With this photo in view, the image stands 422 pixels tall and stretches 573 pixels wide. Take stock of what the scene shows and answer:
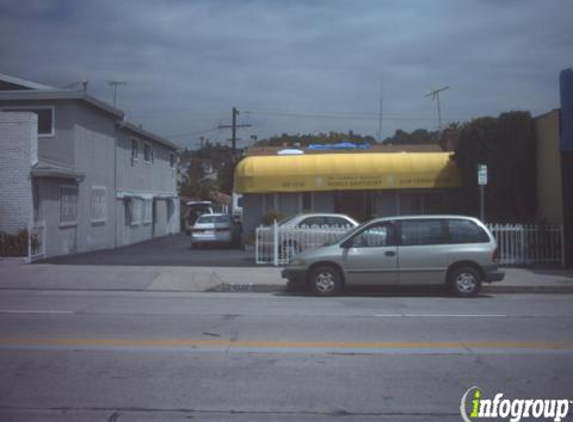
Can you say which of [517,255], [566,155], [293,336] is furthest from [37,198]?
[566,155]

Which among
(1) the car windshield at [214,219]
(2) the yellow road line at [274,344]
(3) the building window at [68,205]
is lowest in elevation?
(2) the yellow road line at [274,344]

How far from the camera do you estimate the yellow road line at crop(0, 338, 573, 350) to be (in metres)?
7.87

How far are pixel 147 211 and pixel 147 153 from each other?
3.16m

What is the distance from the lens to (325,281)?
1330 cm

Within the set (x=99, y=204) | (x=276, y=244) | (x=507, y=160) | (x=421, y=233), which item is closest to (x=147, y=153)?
(x=99, y=204)

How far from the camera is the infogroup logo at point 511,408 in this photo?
536 centimetres

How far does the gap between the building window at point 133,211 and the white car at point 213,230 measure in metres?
4.59

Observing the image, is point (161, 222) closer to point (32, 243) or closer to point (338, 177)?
point (338, 177)

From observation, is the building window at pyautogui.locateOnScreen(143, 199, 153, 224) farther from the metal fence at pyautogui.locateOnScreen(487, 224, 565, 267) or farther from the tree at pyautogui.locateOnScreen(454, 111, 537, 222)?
the metal fence at pyautogui.locateOnScreen(487, 224, 565, 267)

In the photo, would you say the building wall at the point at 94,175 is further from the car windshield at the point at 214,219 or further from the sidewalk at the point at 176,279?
the sidewalk at the point at 176,279

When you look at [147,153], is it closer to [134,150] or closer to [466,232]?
[134,150]

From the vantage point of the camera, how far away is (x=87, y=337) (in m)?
8.42

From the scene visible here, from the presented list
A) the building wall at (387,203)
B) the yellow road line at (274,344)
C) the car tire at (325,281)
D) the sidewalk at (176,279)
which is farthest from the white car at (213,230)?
the yellow road line at (274,344)

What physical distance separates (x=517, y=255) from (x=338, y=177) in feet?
27.4
